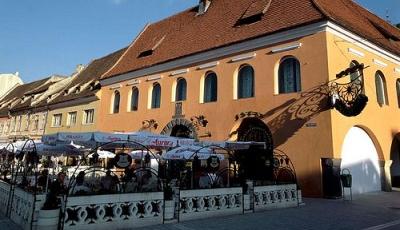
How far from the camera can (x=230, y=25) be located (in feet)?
70.1

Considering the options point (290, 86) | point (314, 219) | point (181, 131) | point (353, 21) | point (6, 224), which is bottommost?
point (6, 224)

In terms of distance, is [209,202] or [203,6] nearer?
[209,202]

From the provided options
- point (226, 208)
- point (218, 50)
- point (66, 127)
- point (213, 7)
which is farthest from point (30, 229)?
point (66, 127)

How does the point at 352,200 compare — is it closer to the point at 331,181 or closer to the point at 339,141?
the point at 331,181

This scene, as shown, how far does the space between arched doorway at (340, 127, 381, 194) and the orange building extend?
52 mm

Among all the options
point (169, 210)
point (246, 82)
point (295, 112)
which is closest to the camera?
point (169, 210)

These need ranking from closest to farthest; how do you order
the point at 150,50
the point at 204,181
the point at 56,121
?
the point at 204,181, the point at 150,50, the point at 56,121

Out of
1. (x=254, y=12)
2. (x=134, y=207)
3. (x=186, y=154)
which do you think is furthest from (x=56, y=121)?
(x=134, y=207)

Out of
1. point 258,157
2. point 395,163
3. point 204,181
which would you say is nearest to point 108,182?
point 204,181

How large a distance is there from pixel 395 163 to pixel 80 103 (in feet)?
84.9

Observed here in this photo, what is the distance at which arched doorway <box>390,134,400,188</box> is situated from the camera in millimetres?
20969

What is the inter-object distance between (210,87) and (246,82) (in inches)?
108

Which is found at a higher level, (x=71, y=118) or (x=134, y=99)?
Result: (x=134, y=99)

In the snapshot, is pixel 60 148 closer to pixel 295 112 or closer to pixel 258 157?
pixel 258 157
